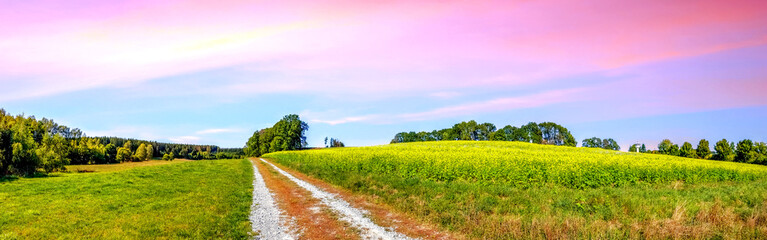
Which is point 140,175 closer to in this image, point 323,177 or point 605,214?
point 323,177

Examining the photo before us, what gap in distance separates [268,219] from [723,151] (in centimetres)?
10026

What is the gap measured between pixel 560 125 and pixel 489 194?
126m

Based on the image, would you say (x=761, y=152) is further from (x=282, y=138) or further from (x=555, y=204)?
(x=282, y=138)

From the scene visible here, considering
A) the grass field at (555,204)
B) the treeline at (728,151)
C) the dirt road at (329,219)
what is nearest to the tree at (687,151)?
the treeline at (728,151)

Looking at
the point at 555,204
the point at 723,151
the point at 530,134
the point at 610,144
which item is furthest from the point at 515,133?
the point at 555,204

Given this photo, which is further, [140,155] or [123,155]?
[140,155]

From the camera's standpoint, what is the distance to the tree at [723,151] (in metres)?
72.6

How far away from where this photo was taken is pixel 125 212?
15367 millimetres

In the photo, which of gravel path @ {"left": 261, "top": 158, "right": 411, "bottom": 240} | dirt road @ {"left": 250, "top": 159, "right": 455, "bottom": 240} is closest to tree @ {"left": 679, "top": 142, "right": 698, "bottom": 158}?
dirt road @ {"left": 250, "top": 159, "right": 455, "bottom": 240}

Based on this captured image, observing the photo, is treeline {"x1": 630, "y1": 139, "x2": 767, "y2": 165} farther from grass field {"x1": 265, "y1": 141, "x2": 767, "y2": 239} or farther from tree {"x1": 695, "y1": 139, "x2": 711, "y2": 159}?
grass field {"x1": 265, "y1": 141, "x2": 767, "y2": 239}

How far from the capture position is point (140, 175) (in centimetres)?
2958

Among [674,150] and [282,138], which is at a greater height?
[282,138]

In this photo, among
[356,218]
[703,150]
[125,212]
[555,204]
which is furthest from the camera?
[703,150]

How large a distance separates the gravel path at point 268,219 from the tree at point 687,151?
337 ft
